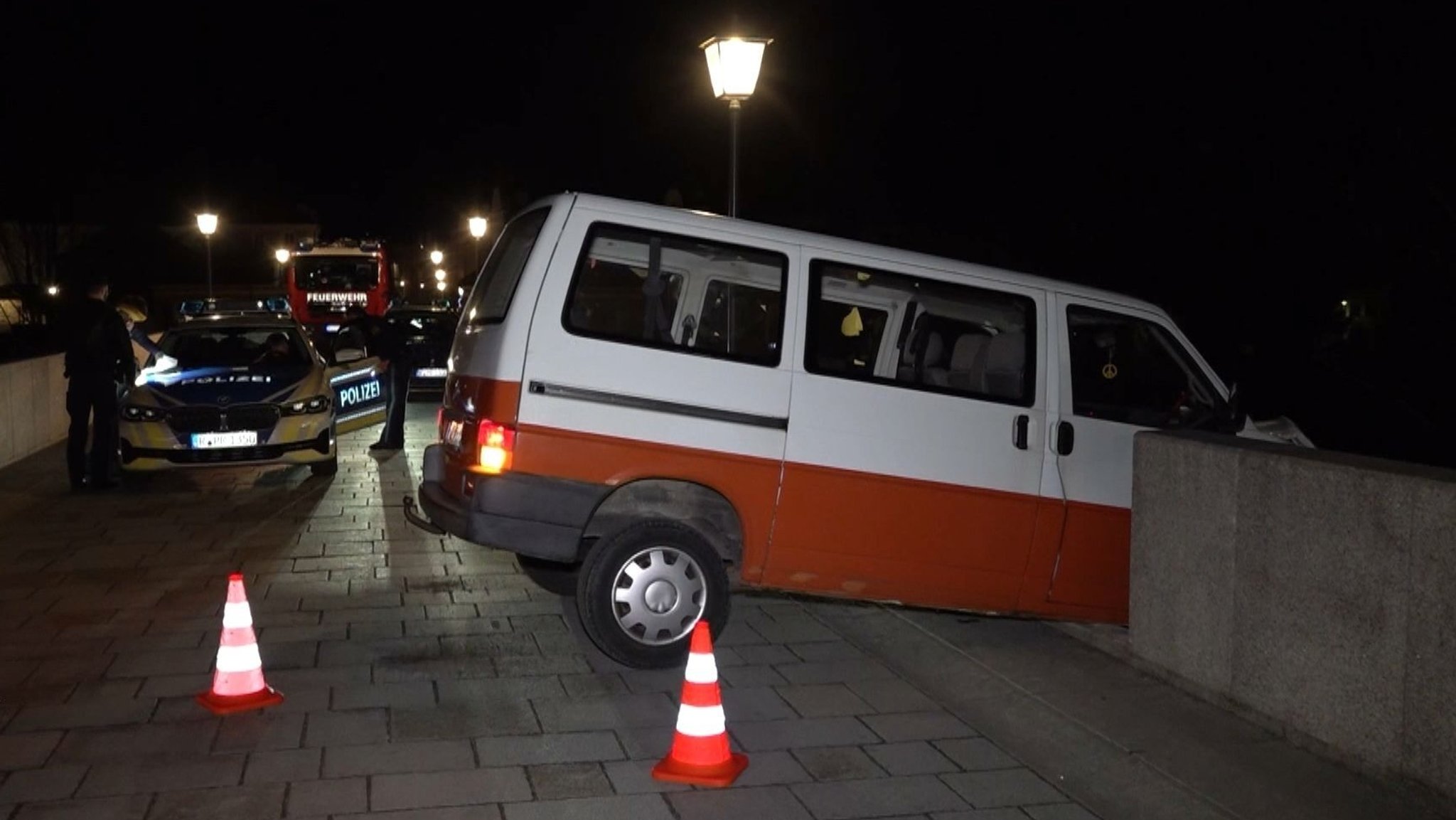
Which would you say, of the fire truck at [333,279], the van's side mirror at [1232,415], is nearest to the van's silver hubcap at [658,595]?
the van's side mirror at [1232,415]

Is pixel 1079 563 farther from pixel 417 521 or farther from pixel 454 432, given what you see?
pixel 417 521

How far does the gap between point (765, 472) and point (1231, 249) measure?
913cm

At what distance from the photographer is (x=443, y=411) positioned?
733cm

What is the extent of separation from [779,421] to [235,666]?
107 inches

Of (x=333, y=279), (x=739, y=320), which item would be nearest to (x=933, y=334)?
(x=739, y=320)

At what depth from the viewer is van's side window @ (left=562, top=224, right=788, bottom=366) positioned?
652 cm

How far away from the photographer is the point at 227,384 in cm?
1230

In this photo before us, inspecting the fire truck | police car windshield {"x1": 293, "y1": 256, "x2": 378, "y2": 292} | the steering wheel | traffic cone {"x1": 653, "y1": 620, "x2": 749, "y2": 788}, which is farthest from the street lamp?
police car windshield {"x1": 293, "y1": 256, "x2": 378, "y2": 292}

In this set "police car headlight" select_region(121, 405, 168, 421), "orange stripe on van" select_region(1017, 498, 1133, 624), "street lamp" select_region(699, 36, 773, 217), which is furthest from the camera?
"police car headlight" select_region(121, 405, 168, 421)

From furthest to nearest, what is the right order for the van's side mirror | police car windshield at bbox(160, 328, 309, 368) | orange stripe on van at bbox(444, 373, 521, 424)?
1. police car windshield at bbox(160, 328, 309, 368)
2. the van's side mirror
3. orange stripe on van at bbox(444, 373, 521, 424)

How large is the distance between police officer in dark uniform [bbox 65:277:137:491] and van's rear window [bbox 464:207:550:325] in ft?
19.5

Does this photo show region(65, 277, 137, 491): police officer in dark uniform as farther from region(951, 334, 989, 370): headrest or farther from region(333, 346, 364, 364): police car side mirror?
region(951, 334, 989, 370): headrest

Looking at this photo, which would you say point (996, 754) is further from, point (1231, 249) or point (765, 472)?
point (1231, 249)

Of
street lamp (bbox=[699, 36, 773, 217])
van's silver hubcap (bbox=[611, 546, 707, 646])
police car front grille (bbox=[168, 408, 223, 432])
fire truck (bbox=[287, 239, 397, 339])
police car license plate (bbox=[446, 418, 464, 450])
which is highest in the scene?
street lamp (bbox=[699, 36, 773, 217])
